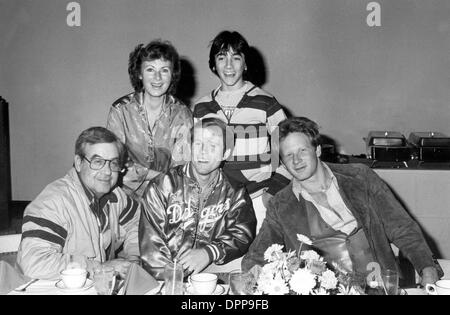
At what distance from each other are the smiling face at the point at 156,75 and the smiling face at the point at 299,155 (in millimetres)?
951

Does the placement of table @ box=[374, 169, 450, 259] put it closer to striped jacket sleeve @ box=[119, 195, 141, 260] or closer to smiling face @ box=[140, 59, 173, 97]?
smiling face @ box=[140, 59, 173, 97]

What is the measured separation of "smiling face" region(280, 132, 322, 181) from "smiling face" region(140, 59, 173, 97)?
951 millimetres

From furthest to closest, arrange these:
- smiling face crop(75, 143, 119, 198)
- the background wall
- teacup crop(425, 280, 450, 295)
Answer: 1. the background wall
2. smiling face crop(75, 143, 119, 198)
3. teacup crop(425, 280, 450, 295)

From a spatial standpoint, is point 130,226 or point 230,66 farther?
point 230,66

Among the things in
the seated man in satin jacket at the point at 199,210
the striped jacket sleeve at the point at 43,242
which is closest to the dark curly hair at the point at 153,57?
the seated man in satin jacket at the point at 199,210

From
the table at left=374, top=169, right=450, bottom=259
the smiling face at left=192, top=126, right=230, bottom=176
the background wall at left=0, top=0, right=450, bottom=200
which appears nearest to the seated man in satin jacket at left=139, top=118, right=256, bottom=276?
the smiling face at left=192, top=126, right=230, bottom=176

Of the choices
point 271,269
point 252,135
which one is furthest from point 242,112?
point 271,269

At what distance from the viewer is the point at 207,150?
241 cm

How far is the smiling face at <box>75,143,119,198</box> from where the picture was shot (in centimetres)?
230

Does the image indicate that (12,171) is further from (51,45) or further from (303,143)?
(303,143)

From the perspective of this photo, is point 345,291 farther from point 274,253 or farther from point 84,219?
point 84,219

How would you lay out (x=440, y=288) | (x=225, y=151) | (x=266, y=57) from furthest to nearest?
(x=266, y=57) < (x=225, y=151) < (x=440, y=288)

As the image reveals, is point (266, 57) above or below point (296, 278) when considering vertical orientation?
above

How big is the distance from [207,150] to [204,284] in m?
0.74
